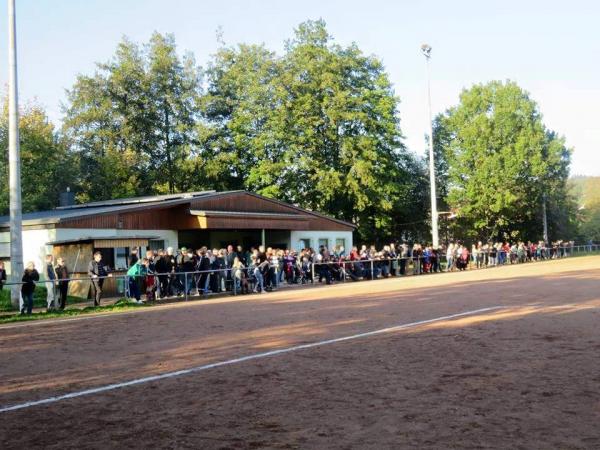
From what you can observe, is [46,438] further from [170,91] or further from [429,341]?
[170,91]

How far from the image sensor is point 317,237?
42.8 m

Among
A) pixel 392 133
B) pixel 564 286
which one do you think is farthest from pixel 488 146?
pixel 564 286

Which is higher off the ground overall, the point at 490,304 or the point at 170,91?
the point at 170,91

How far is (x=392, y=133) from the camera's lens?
54.6 m

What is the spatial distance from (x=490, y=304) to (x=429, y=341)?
6.38 meters

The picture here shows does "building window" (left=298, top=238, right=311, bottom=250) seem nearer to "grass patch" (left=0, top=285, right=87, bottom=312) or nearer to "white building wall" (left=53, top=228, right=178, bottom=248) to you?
"white building wall" (left=53, top=228, right=178, bottom=248)

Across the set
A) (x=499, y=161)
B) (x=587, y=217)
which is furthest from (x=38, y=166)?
(x=587, y=217)

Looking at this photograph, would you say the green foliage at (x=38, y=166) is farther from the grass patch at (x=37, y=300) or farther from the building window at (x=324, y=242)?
the grass patch at (x=37, y=300)

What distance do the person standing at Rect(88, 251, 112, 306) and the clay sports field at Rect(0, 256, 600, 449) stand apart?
5.06m

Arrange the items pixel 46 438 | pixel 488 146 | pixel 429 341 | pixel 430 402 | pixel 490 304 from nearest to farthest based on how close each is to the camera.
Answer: pixel 46 438 < pixel 430 402 < pixel 429 341 < pixel 490 304 < pixel 488 146

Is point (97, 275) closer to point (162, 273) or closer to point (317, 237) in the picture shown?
point (162, 273)

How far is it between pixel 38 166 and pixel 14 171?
31585mm

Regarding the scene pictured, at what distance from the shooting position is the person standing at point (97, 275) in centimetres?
2102

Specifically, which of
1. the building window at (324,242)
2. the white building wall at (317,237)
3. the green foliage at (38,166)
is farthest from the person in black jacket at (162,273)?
Answer: the green foliage at (38,166)
